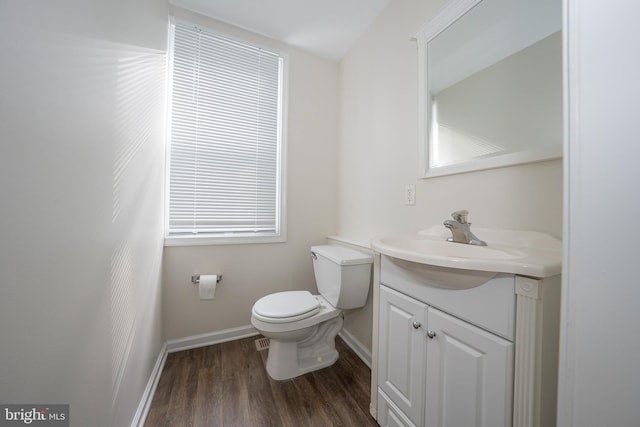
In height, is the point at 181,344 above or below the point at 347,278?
below

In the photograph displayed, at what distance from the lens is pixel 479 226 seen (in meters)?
0.98

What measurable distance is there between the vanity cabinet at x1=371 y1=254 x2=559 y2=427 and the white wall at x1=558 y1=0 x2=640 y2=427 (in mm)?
78

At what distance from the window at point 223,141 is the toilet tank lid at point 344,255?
483 mm

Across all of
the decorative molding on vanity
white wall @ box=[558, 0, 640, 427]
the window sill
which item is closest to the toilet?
the window sill

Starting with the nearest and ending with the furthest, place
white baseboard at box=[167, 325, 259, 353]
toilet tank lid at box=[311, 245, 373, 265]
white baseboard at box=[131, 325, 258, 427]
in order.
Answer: white baseboard at box=[131, 325, 258, 427]
toilet tank lid at box=[311, 245, 373, 265]
white baseboard at box=[167, 325, 259, 353]

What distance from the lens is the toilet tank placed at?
4.62 ft

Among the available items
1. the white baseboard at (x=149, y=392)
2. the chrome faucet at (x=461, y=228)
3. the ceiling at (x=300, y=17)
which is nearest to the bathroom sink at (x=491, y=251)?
the chrome faucet at (x=461, y=228)

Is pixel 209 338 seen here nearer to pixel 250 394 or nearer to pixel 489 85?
pixel 250 394

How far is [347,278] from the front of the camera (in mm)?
1409

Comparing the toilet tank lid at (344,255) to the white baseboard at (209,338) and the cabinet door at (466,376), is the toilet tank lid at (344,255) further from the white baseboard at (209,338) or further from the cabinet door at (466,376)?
the white baseboard at (209,338)

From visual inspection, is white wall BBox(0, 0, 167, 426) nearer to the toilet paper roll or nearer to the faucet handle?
the toilet paper roll

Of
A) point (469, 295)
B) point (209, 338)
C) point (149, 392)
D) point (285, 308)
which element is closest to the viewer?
point (469, 295)

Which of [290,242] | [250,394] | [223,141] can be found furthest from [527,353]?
A: [223,141]

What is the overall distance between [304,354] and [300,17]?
7.97 feet
